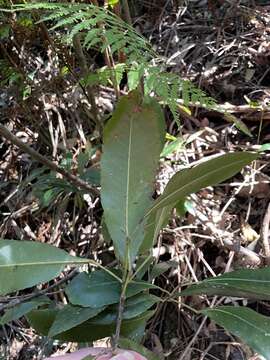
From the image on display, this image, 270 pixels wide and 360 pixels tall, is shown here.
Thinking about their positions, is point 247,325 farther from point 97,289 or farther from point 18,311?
point 18,311

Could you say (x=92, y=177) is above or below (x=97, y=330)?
above

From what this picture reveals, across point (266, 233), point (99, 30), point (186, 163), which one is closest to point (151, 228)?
point (99, 30)

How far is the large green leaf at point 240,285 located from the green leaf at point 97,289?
9cm

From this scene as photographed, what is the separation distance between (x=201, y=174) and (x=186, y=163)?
2.69 ft

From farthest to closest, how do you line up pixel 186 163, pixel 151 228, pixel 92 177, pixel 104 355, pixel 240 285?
pixel 186 163 < pixel 92 177 < pixel 151 228 < pixel 240 285 < pixel 104 355

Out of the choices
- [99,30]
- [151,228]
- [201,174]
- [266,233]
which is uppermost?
[99,30]

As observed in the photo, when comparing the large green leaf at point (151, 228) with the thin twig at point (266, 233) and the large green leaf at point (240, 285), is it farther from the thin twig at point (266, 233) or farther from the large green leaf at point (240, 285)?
the thin twig at point (266, 233)

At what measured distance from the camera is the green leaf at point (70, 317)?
0.85 metres

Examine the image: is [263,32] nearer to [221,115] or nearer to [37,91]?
[221,115]

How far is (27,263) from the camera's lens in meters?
0.86

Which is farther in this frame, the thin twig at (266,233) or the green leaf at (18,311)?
the thin twig at (266,233)

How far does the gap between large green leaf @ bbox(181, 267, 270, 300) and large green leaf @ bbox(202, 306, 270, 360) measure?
0.03 meters

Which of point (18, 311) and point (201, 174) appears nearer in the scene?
point (201, 174)

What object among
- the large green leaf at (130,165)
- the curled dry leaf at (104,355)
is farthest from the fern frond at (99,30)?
the curled dry leaf at (104,355)
